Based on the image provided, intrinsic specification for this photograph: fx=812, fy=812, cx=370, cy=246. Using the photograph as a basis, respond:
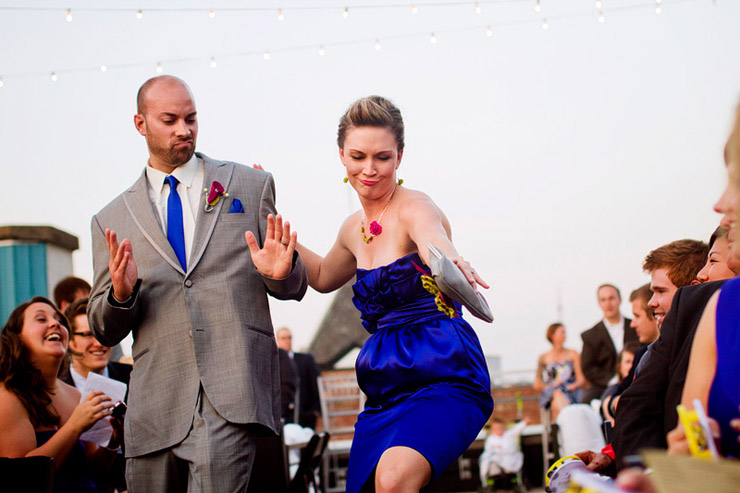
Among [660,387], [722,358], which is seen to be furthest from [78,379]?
[722,358]

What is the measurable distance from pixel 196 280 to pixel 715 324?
1738mm

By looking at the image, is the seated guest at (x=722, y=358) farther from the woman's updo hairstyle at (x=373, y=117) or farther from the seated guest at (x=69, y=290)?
the seated guest at (x=69, y=290)

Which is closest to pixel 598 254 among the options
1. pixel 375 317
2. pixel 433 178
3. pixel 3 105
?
pixel 433 178

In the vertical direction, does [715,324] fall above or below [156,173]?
below

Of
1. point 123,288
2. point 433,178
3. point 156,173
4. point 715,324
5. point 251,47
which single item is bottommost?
point 715,324

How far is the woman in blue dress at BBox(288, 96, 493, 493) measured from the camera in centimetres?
244

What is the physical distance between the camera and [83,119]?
822cm

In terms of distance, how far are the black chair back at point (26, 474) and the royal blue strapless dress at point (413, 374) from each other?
3.16 feet

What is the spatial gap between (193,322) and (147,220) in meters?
0.40

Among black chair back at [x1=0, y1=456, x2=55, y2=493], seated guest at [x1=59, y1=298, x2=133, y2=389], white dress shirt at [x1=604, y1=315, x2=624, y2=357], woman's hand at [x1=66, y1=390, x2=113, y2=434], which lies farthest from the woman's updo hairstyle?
white dress shirt at [x1=604, y1=315, x2=624, y2=357]

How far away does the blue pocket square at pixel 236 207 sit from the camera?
Answer: 2.81 meters

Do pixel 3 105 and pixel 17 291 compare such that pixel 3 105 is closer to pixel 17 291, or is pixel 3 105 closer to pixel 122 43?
pixel 122 43

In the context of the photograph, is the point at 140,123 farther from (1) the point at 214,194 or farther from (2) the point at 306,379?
(2) the point at 306,379

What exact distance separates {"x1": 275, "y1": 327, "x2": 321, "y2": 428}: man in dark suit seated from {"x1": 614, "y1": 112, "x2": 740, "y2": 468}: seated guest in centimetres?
632
